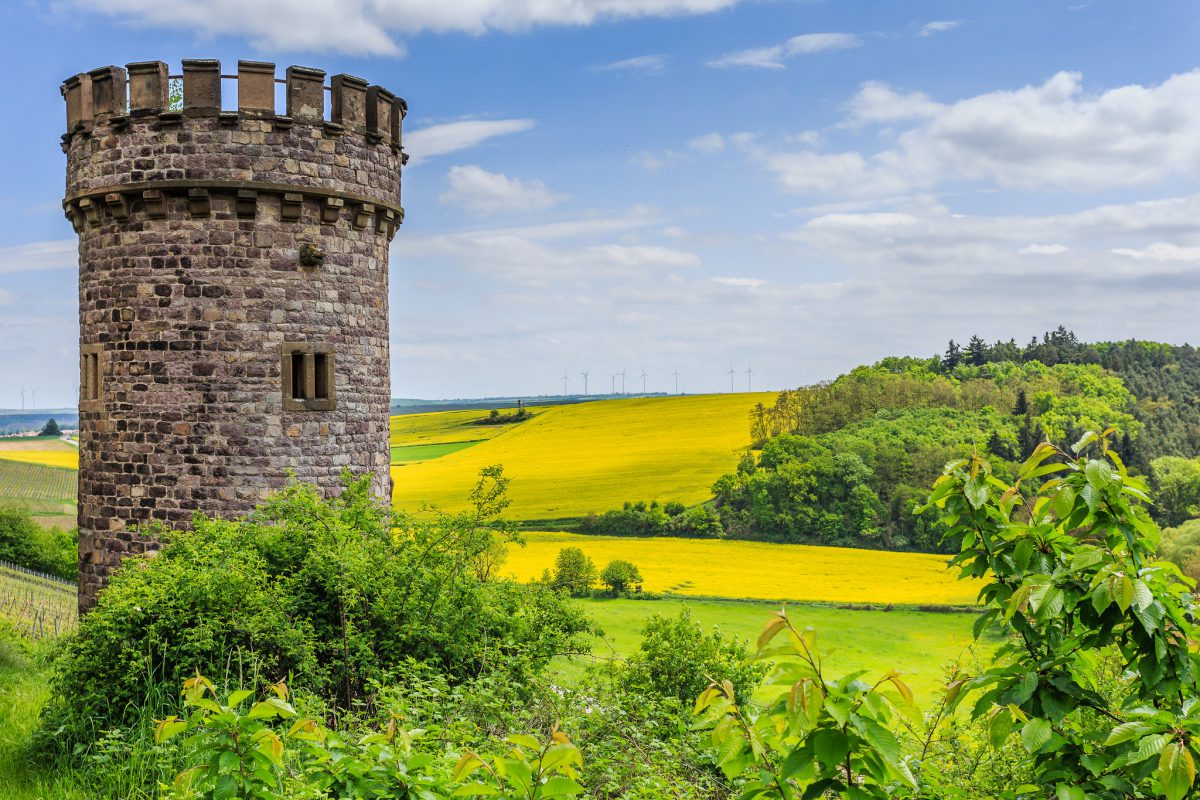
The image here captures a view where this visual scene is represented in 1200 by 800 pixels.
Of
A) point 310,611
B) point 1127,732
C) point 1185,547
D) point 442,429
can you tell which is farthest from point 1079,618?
point 442,429

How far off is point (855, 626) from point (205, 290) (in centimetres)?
2851

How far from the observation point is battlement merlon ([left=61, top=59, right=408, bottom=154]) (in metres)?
13.1

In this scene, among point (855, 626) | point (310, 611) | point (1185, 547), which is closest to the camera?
point (310, 611)

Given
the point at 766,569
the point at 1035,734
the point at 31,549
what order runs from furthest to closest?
the point at 31,549
the point at 766,569
the point at 1035,734

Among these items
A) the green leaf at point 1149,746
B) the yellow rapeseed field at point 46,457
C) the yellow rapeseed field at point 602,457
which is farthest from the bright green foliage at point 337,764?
the yellow rapeseed field at point 46,457

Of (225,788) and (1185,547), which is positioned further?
(1185,547)

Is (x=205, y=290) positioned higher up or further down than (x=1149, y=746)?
higher up

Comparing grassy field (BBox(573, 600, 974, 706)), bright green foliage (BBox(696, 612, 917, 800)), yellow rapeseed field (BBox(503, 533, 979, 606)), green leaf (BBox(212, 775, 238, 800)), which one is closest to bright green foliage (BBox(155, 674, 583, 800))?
green leaf (BBox(212, 775, 238, 800))

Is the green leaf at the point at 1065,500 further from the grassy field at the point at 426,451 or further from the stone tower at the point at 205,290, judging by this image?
the grassy field at the point at 426,451

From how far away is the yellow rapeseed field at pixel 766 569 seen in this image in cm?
3834

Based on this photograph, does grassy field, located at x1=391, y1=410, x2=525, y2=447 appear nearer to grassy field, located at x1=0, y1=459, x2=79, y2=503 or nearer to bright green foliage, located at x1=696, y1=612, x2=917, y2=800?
grassy field, located at x1=0, y1=459, x2=79, y2=503

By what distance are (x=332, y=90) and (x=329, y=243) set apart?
2.16 m

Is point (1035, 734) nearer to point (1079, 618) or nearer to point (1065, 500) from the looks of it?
point (1079, 618)

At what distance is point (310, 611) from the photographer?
11109 millimetres
